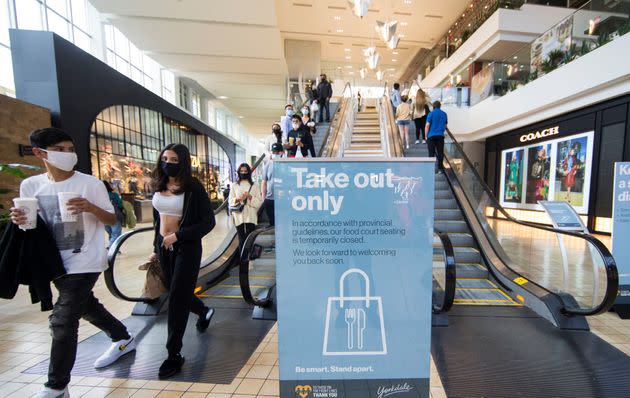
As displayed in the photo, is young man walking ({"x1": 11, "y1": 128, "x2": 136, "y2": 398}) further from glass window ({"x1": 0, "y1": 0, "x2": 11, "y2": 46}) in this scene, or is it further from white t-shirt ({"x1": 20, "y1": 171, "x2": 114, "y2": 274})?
glass window ({"x1": 0, "y1": 0, "x2": 11, "y2": 46})

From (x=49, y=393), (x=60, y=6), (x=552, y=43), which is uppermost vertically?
(x=60, y=6)

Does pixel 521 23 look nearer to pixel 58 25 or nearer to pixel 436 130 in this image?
pixel 436 130

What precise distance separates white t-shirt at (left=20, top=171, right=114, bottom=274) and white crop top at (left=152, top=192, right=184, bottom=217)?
363 mm

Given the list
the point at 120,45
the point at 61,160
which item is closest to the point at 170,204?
the point at 61,160

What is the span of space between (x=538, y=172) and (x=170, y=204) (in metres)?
12.3

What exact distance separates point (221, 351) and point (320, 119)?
32.2ft

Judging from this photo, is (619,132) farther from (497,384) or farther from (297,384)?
(297,384)

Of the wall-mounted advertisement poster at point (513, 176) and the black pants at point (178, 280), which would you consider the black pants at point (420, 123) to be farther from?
the black pants at point (178, 280)

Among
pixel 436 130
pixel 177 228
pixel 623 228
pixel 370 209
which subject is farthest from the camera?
pixel 436 130

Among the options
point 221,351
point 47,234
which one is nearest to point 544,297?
point 221,351

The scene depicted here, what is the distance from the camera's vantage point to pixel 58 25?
946cm

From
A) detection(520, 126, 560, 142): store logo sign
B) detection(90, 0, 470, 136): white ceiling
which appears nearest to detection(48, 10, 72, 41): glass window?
detection(90, 0, 470, 136): white ceiling

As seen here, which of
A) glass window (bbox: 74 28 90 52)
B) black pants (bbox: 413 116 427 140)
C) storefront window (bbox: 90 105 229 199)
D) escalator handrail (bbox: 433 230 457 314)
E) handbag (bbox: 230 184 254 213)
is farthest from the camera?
glass window (bbox: 74 28 90 52)

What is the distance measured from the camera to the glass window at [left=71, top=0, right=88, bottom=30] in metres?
10.3
